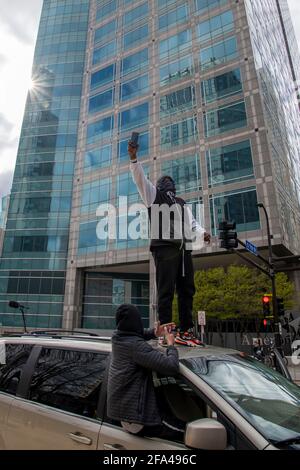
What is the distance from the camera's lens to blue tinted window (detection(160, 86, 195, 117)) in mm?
34594

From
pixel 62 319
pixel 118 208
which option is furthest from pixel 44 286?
pixel 118 208

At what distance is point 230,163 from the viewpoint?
30375 mm

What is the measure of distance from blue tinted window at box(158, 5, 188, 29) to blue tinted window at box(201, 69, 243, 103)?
10259mm

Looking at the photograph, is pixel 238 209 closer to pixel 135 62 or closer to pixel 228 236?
pixel 228 236

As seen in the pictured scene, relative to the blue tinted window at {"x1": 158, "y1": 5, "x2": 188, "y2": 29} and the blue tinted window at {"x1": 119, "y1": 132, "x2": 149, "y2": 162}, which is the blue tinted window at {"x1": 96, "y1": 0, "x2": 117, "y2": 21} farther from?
the blue tinted window at {"x1": 119, "y1": 132, "x2": 149, "y2": 162}

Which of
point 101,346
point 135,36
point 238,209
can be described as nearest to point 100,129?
point 135,36

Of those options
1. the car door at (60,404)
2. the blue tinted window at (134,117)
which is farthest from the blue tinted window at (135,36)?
the car door at (60,404)

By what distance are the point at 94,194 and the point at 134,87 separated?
46.5 feet

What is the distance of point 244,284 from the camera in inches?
1033

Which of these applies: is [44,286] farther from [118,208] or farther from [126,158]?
[126,158]

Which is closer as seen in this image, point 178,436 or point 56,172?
point 178,436

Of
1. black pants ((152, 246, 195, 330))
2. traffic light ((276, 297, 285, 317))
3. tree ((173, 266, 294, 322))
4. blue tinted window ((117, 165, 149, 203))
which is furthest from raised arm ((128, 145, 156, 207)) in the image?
blue tinted window ((117, 165, 149, 203))
